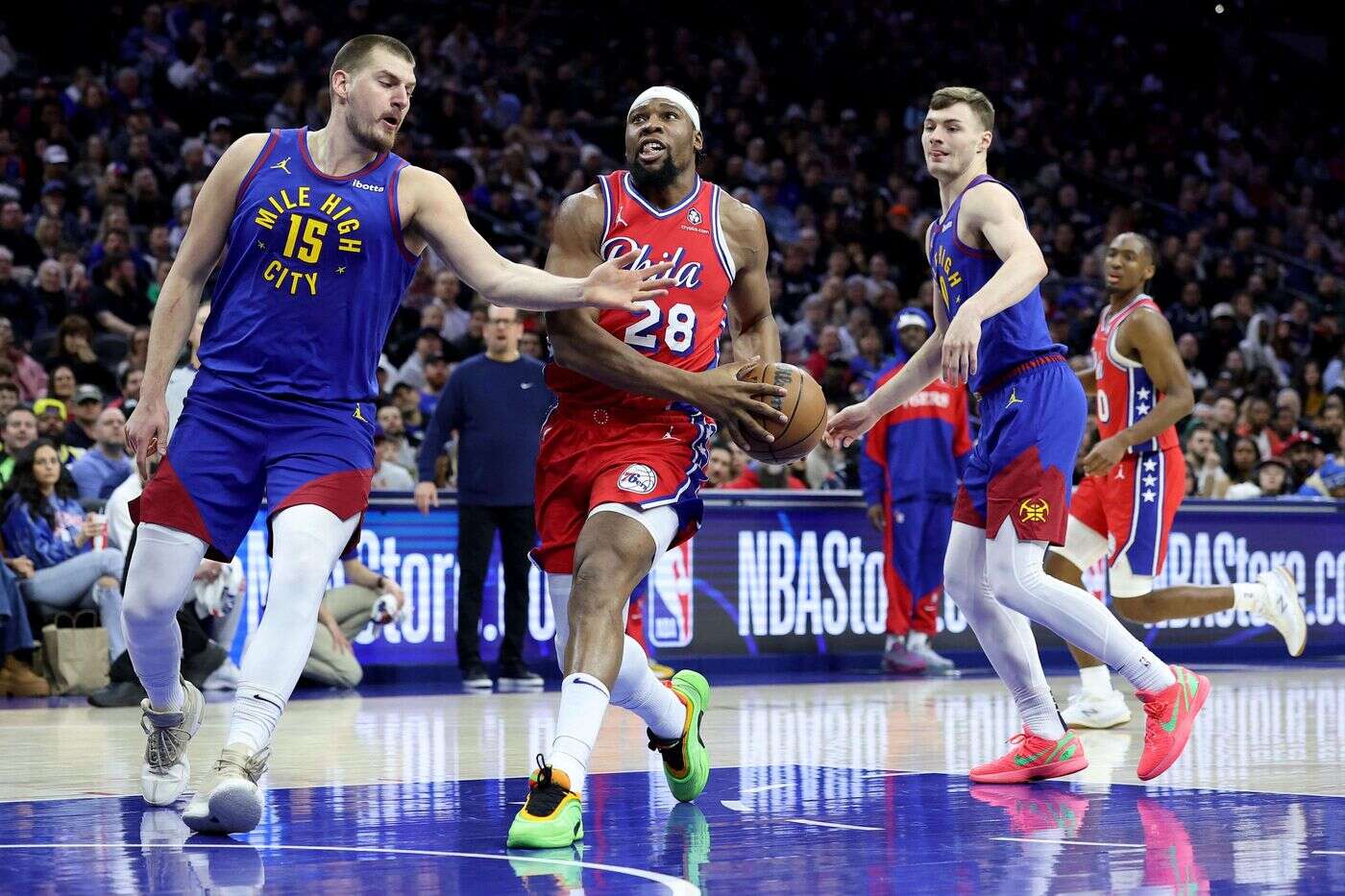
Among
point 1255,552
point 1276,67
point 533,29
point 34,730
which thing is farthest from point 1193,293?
point 34,730

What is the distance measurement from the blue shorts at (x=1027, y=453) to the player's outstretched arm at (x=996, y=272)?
46 cm

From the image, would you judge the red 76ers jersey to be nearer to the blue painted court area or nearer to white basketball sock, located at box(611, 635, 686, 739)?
the blue painted court area

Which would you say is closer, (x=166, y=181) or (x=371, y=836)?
(x=371, y=836)

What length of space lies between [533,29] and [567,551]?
18.4m

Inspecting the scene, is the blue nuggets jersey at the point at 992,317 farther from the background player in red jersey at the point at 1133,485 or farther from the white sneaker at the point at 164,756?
the white sneaker at the point at 164,756

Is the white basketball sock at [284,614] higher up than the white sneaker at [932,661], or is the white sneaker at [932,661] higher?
the white basketball sock at [284,614]

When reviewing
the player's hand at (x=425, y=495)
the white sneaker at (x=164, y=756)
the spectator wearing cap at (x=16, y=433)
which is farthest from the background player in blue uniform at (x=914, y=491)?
the white sneaker at (x=164, y=756)

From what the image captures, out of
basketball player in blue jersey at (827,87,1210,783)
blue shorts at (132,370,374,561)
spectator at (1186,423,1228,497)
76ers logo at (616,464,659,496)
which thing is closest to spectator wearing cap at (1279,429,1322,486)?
spectator at (1186,423,1228,497)

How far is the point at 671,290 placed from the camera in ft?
18.6

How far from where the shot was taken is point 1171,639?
46.9 ft

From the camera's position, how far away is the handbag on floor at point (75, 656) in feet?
35.6

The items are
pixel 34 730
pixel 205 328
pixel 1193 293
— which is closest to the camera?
pixel 205 328

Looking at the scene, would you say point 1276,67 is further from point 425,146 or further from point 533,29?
point 425,146

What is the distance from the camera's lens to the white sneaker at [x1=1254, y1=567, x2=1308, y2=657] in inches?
353
